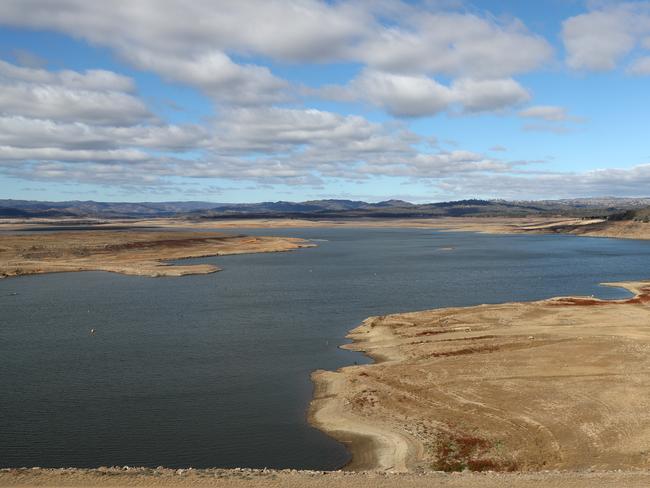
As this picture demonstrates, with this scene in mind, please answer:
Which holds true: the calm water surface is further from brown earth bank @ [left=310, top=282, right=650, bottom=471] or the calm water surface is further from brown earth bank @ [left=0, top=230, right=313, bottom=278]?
brown earth bank @ [left=0, top=230, right=313, bottom=278]

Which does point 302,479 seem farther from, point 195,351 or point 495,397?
point 195,351

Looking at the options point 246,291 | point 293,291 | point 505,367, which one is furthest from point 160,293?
point 505,367

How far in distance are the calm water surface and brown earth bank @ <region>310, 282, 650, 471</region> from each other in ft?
9.14

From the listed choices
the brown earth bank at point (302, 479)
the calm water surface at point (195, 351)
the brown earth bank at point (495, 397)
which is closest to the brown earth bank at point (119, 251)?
the calm water surface at point (195, 351)

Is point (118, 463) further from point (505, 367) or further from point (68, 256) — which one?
point (68, 256)

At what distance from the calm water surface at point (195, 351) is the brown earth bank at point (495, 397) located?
9.14 feet

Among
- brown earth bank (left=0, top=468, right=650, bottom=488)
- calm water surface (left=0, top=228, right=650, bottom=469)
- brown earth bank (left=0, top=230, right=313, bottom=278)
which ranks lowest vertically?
calm water surface (left=0, top=228, right=650, bottom=469)

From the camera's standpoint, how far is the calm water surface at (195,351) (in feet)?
103

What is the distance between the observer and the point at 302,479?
23.8 meters

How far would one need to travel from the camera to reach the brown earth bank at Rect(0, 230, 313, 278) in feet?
370

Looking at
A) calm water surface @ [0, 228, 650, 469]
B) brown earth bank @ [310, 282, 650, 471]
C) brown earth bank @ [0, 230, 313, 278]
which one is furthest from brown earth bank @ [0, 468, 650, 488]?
brown earth bank @ [0, 230, 313, 278]

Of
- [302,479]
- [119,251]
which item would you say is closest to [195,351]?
[302,479]

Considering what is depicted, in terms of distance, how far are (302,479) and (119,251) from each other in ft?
417

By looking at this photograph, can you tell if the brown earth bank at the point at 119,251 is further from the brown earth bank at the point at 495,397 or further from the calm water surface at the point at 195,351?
the brown earth bank at the point at 495,397
